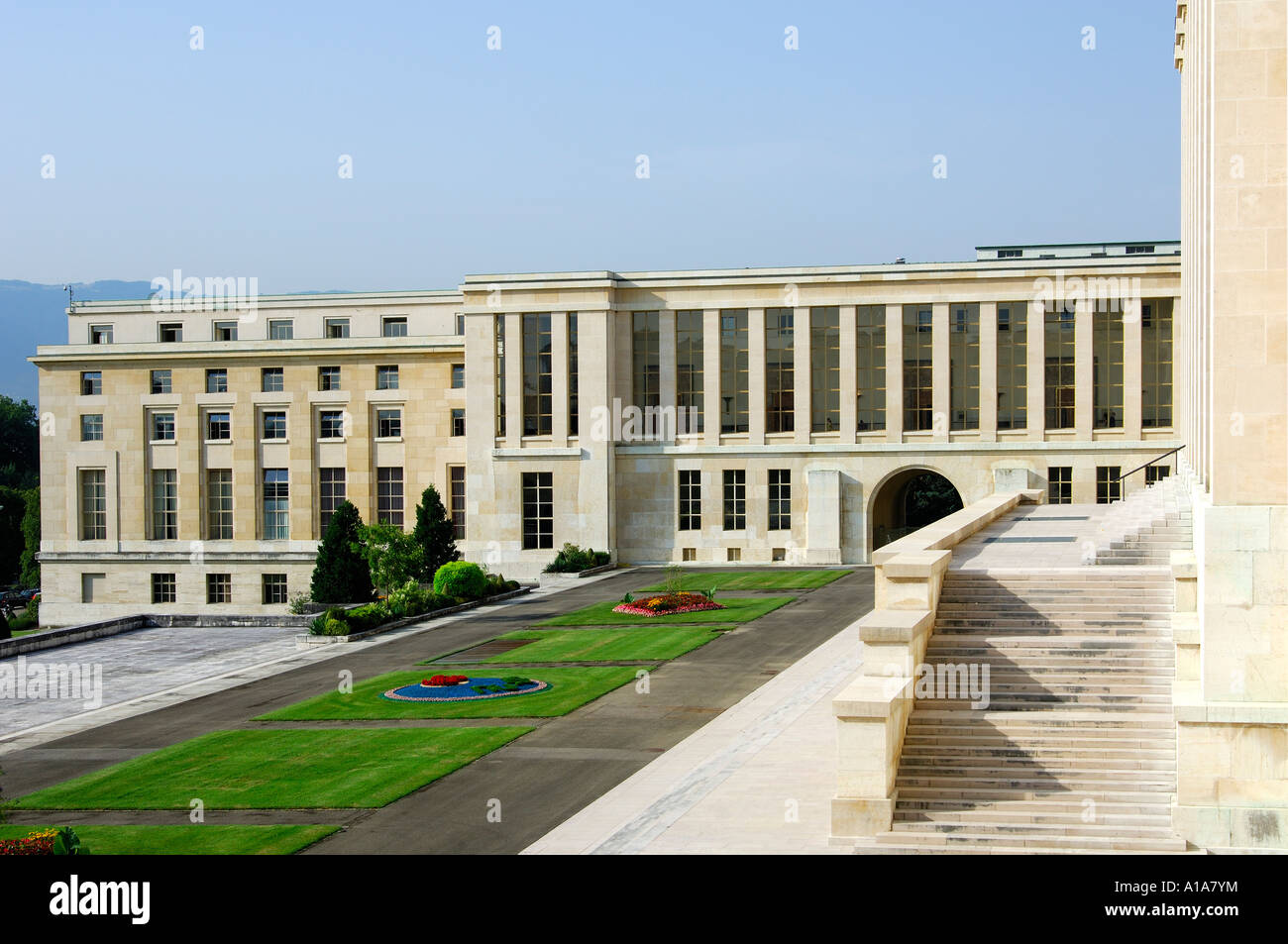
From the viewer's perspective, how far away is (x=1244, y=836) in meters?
20.8

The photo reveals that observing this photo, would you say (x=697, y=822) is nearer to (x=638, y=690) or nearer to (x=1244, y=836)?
(x=1244, y=836)

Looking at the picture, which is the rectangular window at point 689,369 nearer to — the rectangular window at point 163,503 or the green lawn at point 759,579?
the green lawn at point 759,579

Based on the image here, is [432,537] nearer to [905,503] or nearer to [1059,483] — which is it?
[905,503]

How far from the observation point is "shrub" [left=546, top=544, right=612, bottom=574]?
6881cm

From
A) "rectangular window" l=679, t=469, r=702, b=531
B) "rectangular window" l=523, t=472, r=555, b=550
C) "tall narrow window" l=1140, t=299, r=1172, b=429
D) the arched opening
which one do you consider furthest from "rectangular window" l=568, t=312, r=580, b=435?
"tall narrow window" l=1140, t=299, r=1172, b=429

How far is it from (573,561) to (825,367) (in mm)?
16423

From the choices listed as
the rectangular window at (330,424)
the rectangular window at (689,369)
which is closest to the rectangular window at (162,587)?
the rectangular window at (330,424)

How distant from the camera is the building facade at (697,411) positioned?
69.2 m

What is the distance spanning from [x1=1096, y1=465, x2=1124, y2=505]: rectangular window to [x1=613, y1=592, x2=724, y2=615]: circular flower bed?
2481cm

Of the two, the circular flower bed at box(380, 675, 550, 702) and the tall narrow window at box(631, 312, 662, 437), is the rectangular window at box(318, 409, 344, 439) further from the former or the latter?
the circular flower bed at box(380, 675, 550, 702)

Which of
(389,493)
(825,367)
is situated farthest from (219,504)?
(825,367)

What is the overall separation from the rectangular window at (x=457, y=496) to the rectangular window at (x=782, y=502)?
1871cm

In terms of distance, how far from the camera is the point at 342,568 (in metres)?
59.0
